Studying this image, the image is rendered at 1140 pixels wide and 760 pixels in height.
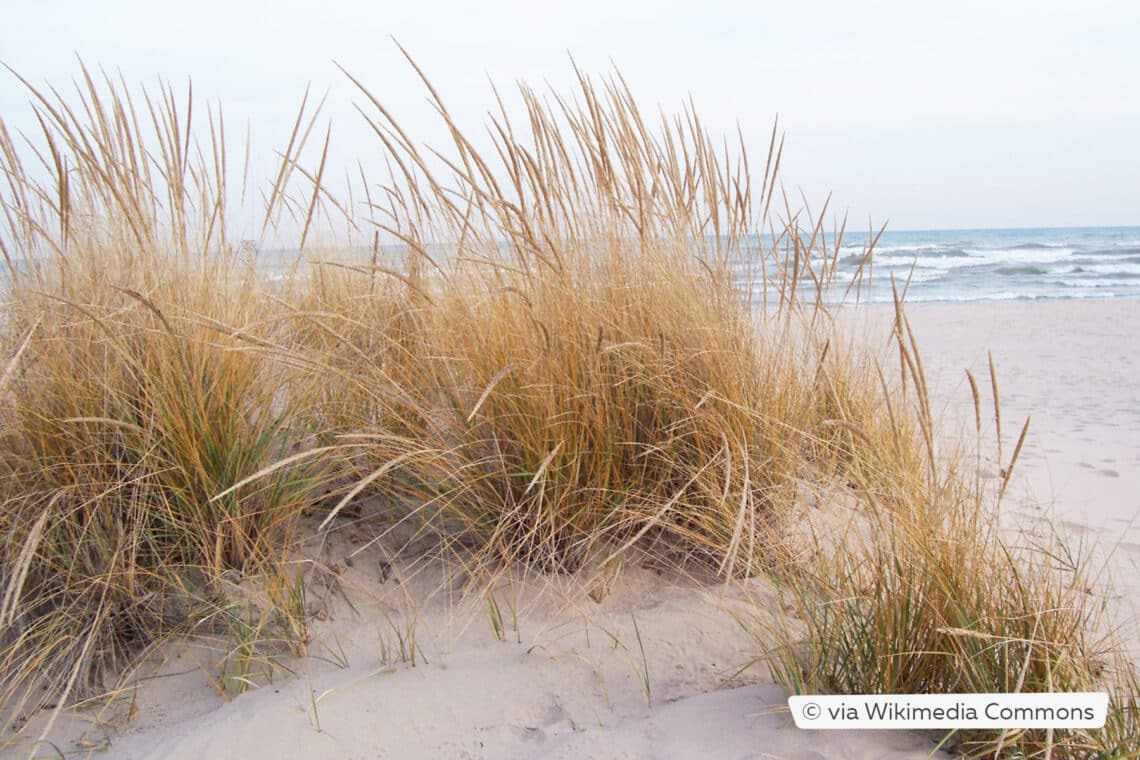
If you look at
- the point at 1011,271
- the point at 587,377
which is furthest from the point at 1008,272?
the point at 587,377

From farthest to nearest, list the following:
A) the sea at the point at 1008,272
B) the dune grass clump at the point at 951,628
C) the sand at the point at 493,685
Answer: the sea at the point at 1008,272 < the sand at the point at 493,685 < the dune grass clump at the point at 951,628

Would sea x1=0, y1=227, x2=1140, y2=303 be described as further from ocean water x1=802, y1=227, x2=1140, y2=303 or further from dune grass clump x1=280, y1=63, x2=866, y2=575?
dune grass clump x1=280, y1=63, x2=866, y2=575

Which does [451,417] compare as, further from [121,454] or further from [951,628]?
[951,628]

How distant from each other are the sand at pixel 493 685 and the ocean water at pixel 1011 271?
8.74 m

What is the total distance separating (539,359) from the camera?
199 centimetres

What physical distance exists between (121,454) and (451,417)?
854 millimetres

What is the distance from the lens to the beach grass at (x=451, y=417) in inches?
72.1

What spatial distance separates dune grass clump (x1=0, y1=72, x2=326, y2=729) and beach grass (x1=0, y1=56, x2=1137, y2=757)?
10 mm

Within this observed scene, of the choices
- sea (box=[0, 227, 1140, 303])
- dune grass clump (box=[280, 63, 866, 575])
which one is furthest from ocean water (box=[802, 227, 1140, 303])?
dune grass clump (box=[280, 63, 866, 575])

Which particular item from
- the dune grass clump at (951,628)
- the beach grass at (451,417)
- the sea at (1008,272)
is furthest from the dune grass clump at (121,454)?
the sea at (1008,272)

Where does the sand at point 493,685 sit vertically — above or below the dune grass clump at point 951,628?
below

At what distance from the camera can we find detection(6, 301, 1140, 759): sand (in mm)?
1585

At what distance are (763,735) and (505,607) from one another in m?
0.78

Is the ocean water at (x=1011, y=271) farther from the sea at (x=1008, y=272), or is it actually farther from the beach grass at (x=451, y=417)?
the beach grass at (x=451, y=417)
